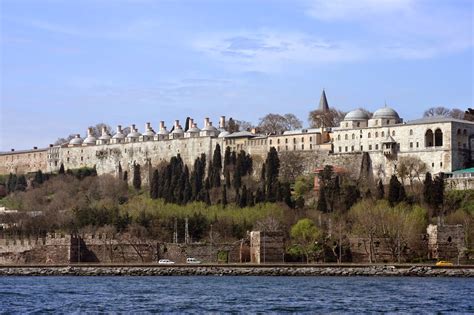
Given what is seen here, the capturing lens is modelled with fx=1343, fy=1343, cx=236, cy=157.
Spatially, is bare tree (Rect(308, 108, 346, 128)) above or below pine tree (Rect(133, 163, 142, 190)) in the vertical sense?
above

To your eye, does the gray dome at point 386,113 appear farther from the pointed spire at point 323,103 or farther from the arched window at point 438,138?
the pointed spire at point 323,103

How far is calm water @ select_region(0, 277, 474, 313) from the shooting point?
39.1 meters

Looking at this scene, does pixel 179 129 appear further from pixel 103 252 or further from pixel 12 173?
pixel 103 252

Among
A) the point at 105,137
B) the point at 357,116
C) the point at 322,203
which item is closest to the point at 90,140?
the point at 105,137

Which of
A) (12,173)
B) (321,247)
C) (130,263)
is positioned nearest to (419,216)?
(321,247)

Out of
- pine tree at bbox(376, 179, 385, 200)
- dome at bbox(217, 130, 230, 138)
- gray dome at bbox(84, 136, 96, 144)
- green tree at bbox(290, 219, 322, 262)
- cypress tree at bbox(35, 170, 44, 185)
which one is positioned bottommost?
green tree at bbox(290, 219, 322, 262)

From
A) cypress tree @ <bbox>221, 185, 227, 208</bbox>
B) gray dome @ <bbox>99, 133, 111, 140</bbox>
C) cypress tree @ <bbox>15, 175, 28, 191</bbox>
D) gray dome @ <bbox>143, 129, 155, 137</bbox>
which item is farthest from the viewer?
gray dome @ <bbox>99, 133, 111, 140</bbox>

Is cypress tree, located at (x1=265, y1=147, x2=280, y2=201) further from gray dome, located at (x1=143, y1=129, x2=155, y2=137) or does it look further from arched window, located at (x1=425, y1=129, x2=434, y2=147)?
gray dome, located at (x1=143, y1=129, x2=155, y2=137)

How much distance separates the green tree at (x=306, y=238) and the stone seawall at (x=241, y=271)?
6.64m

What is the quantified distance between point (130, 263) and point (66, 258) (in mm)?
3279

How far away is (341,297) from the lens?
43156 mm

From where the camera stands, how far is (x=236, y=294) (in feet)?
146

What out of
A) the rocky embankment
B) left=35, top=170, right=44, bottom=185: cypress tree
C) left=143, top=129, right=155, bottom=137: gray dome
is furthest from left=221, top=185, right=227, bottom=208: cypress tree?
left=35, top=170, right=44, bottom=185: cypress tree

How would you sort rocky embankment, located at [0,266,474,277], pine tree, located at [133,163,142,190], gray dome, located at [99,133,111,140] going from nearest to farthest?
rocky embankment, located at [0,266,474,277] < pine tree, located at [133,163,142,190] < gray dome, located at [99,133,111,140]
